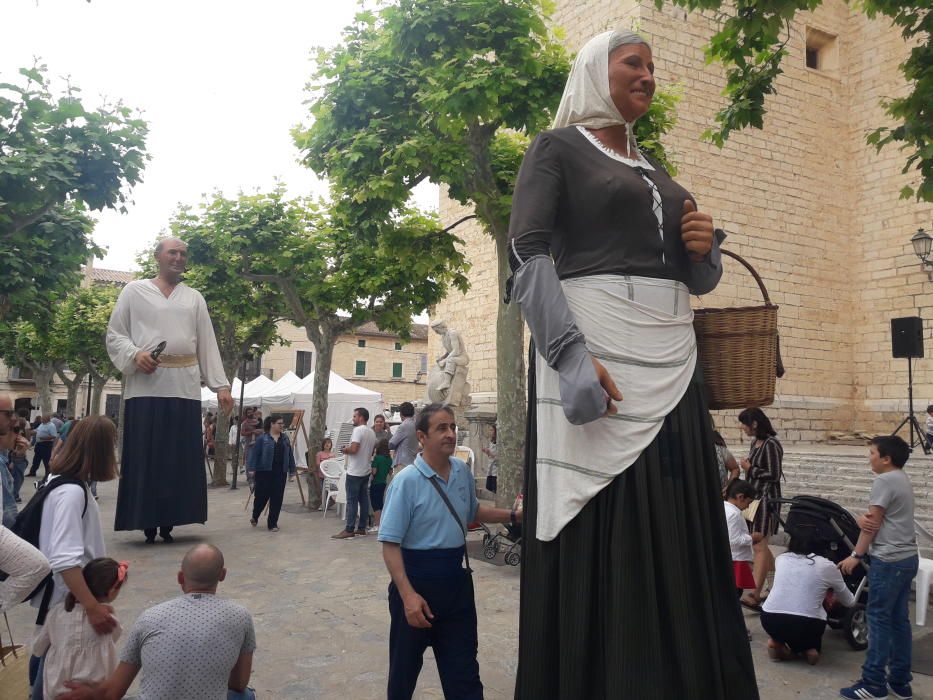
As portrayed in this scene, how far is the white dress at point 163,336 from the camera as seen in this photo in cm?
682

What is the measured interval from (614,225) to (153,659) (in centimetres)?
207

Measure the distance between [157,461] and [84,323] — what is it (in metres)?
28.5

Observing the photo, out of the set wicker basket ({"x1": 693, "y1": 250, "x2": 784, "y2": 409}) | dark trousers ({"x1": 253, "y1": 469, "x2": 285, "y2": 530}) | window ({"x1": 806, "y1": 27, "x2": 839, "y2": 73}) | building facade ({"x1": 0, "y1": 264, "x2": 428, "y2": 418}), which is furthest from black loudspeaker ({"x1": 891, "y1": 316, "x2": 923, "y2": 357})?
building facade ({"x1": 0, "y1": 264, "x2": 428, "y2": 418})

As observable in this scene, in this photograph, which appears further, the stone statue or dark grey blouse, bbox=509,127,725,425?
the stone statue

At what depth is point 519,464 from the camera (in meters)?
9.45

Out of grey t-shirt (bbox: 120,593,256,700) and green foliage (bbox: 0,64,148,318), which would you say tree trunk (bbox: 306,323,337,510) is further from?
grey t-shirt (bbox: 120,593,256,700)

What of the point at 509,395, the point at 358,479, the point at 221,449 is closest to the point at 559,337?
the point at 509,395

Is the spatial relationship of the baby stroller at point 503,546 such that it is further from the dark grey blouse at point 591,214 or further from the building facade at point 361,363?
the building facade at point 361,363

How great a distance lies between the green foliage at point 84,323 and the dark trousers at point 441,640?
3151cm

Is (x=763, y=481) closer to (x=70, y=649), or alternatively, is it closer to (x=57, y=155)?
(x=70, y=649)

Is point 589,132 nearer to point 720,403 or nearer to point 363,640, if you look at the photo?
point 720,403

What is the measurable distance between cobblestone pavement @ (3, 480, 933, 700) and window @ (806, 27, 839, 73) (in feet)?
52.9

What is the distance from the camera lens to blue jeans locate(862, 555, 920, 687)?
4.41 metres

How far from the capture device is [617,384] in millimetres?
2145
